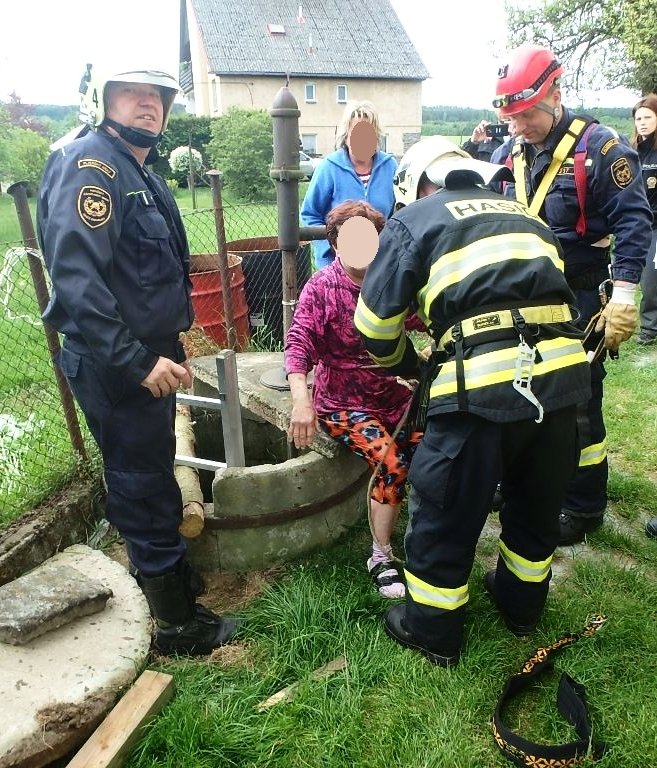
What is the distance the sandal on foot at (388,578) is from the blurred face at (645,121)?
14.2 ft

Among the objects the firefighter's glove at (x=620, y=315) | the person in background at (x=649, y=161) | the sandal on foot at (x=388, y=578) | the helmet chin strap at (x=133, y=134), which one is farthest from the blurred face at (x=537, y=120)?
the person in background at (x=649, y=161)

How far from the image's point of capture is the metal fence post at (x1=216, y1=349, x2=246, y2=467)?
267 centimetres

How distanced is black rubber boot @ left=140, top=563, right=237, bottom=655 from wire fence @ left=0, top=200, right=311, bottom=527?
920 mm

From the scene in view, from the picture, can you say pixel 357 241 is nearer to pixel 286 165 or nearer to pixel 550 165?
pixel 286 165

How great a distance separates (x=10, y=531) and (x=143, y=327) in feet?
4.21

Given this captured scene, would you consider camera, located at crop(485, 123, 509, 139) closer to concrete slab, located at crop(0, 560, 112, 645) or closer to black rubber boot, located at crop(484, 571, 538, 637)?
black rubber boot, located at crop(484, 571, 538, 637)

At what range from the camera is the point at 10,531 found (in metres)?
2.73

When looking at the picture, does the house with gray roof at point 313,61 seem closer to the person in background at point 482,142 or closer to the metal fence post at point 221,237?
the person in background at point 482,142

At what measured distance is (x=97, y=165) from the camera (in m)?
1.94

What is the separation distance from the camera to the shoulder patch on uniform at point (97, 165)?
1925 mm

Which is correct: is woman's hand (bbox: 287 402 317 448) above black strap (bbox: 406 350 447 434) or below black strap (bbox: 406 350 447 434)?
below

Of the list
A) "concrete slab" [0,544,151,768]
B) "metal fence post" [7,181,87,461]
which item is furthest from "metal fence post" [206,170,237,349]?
"concrete slab" [0,544,151,768]

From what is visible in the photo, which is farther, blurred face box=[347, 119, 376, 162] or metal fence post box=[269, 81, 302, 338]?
blurred face box=[347, 119, 376, 162]

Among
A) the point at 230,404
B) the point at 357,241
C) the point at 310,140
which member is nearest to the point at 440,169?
the point at 357,241
